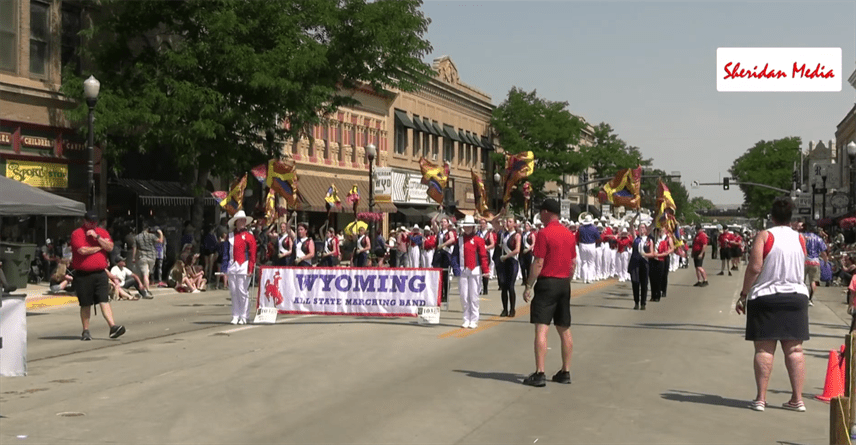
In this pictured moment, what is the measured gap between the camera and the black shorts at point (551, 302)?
11.3 metres

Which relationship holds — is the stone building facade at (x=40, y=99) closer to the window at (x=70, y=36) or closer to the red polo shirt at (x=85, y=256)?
the window at (x=70, y=36)

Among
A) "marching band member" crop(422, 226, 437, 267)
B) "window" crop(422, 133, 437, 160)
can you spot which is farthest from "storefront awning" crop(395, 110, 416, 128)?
"marching band member" crop(422, 226, 437, 267)

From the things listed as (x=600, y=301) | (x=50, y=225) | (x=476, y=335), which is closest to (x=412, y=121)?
(x=50, y=225)

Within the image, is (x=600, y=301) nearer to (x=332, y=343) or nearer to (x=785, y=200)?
(x=332, y=343)

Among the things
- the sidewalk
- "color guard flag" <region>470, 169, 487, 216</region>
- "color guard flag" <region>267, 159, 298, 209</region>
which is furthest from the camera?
"color guard flag" <region>470, 169, 487, 216</region>

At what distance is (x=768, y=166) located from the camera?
461 ft

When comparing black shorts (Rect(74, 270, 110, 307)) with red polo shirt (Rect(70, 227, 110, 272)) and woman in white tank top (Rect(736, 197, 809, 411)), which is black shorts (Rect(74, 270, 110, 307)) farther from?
woman in white tank top (Rect(736, 197, 809, 411))

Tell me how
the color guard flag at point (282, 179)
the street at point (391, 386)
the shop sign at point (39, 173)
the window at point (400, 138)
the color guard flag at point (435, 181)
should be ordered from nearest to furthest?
the street at point (391, 386) → the color guard flag at point (282, 179) → the shop sign at point (39, 173) → the color guard flag at point (435, 181) → the window at point (400, 138)

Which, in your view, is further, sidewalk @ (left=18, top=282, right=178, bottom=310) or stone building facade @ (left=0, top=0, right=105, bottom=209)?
stone building facade @ (left=0, top=0, right=105, bottom=209)

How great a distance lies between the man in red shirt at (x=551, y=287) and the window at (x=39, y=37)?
2310 cm

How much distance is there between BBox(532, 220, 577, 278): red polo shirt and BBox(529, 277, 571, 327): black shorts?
0.25 feet

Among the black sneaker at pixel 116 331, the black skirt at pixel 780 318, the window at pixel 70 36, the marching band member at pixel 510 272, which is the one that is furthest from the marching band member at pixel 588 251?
the black skirt at pixel 780 318

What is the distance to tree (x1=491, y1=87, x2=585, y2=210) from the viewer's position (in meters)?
76.1

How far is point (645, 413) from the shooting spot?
9.81 metres
